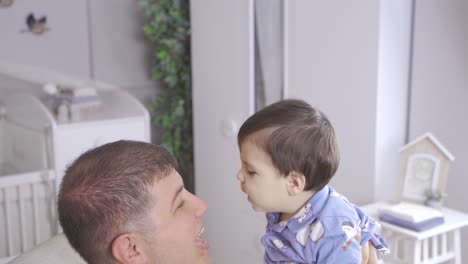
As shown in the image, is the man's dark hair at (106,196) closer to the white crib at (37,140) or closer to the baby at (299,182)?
the baby at (299,182)

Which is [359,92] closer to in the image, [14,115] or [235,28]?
[235,28]

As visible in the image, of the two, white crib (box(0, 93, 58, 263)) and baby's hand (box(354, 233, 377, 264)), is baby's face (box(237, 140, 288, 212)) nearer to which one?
baby's hand (box(354, 233, 377, 264))

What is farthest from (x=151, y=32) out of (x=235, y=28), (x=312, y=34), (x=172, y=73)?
(x=312, y=34)

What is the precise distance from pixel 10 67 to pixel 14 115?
0.86ft

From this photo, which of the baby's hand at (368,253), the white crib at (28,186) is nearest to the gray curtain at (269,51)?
the white crib at (28,186)

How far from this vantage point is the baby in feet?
3.73

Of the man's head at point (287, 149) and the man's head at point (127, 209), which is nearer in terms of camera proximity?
the man's head at point (127, 209)

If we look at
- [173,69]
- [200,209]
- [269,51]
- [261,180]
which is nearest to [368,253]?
[261,180]

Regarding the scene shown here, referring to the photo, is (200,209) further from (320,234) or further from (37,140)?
(37,140)

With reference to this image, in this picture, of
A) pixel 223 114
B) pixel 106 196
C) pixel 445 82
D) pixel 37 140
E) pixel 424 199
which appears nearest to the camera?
pixel 106 196

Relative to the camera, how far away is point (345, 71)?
6.69 feet

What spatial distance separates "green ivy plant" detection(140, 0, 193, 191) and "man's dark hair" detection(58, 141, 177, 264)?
201 cm

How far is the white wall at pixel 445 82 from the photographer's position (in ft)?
6.42

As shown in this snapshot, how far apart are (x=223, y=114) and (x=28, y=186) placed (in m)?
0.92
